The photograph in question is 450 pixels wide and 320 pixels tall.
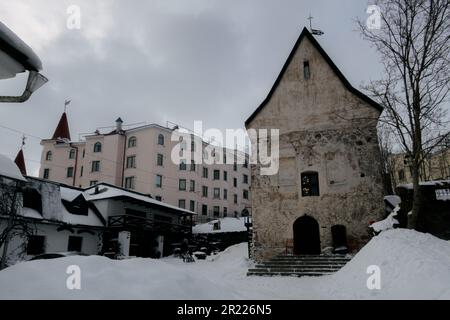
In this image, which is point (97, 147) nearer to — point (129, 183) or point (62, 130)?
Result: point (129, 183)

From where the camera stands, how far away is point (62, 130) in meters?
50.3

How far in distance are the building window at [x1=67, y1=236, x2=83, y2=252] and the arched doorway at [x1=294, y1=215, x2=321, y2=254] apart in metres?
16.6

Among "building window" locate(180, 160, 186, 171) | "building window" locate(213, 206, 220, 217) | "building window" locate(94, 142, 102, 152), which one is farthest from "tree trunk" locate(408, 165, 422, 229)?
"building window" locate(94, 142, 102, 152)

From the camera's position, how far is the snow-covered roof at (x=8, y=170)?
14.1 meters

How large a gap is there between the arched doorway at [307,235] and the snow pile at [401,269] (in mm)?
6631

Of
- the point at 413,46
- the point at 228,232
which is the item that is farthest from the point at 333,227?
the point at 228,232

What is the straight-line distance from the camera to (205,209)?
4941 centimetres

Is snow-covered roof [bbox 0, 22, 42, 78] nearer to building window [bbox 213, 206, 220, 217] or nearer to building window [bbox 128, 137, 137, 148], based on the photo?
building window [bbox 128, 137, 137, 148]

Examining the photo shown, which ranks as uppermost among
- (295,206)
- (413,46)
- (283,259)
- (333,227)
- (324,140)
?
(413,46)

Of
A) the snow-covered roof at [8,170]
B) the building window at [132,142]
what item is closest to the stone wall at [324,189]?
the snow-covered roof at [8,170]

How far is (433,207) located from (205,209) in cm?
3845

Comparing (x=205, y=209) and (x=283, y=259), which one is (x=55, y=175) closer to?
(x=205, y=209)

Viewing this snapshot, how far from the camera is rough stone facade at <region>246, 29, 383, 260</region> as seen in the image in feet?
56.7

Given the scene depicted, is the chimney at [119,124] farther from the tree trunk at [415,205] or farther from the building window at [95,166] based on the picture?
the tree trunk at [415,205]
